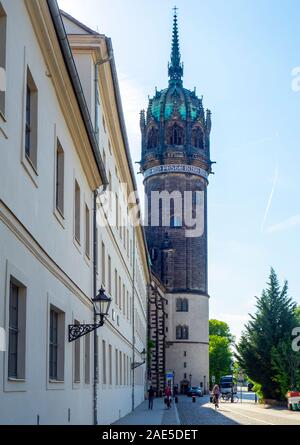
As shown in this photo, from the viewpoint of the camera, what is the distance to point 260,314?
177 feet

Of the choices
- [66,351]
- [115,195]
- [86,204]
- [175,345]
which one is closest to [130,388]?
[115,195]

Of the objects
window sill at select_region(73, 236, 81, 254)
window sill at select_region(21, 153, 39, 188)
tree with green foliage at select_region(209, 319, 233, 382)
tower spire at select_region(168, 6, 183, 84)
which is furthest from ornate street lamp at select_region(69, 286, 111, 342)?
tree with green foliage at select_region(209, 319, 233, 382)

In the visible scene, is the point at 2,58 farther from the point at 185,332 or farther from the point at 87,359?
the point at 185,332

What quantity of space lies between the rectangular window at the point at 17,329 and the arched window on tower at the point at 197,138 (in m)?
93.1

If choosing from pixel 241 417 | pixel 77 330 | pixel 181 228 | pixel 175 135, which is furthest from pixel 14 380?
pixel 175 135

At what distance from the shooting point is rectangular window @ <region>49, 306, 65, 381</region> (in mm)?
15352

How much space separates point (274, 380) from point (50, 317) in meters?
39.0

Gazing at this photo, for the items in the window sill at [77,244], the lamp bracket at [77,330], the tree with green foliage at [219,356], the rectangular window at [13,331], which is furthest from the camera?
the tree with green foliage at [219,356]

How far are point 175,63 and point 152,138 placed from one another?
43.0 feet

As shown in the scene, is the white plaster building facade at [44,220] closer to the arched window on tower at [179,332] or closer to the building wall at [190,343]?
the building wall at [190,343]

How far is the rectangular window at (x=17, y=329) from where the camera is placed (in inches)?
460

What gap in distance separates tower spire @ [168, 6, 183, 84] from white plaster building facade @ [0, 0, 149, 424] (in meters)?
88.2

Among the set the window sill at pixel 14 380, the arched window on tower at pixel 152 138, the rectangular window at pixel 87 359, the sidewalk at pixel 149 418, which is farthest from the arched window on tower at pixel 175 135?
the window sill at pixel 14 380

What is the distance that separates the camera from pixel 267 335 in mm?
53125
